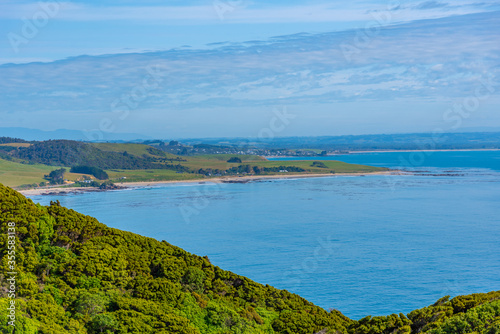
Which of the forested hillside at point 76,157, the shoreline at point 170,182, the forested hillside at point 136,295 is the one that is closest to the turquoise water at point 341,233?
the shoreline at point 170,182

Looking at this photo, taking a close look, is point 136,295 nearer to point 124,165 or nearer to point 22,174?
point 22,174

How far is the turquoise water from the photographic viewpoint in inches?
1463

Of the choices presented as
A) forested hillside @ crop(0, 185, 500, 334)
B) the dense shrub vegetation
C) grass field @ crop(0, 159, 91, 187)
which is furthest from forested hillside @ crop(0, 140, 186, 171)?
forested hillside @ crop(0, 185, 500, 334)

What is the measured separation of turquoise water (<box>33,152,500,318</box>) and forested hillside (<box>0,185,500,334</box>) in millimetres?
11853

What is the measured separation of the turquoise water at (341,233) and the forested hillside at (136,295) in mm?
11853

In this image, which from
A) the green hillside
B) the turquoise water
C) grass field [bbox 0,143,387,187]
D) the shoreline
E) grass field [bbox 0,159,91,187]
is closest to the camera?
the turquoise water

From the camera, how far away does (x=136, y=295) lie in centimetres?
1980

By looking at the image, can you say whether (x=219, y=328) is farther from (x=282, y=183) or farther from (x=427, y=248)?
(x=282, y=183)

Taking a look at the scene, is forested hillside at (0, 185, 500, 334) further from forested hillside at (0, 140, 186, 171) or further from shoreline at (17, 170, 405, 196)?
forested hillside at (0, 140, 186, 171)

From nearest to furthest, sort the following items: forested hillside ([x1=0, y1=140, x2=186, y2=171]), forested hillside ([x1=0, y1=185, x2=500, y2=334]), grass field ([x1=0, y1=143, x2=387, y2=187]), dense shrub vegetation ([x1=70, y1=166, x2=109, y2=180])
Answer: forested hillside ([x1=0, y1=185, x2=500, y2=334]) < grass field ([x1=0, y1=143, x2=387, y2=187]) < dense shrub vegetation ([x1=70, y1=166, x2=109, y2=180]) < forested hillside ([x1=0, y1=140, x2=186, y2=171])

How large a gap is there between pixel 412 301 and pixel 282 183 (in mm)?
83001

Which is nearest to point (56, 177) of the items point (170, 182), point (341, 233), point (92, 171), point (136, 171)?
point (92, 171)

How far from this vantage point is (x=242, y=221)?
6450cm

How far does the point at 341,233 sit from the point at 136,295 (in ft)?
130
